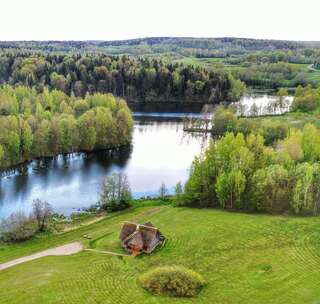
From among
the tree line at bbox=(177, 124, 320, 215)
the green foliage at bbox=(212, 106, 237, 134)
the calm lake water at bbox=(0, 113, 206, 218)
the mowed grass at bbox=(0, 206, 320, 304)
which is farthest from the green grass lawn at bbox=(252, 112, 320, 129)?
the mowed grass at bbox=(0, 206, 320, 304)

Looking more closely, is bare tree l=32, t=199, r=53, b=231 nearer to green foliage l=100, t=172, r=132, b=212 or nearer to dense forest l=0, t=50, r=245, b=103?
green foliage l=100, t=172, r=132, b=212

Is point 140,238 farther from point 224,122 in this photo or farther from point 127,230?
point 224,122

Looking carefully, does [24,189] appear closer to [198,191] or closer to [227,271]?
[198,191]

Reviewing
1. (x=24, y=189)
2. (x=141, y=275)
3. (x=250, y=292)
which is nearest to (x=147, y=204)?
(x=24, y=189)

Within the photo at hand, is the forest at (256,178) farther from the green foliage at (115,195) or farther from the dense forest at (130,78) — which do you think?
the dense forest at (130,78)

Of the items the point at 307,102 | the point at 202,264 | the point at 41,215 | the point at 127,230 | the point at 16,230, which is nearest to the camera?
the point at 202,264

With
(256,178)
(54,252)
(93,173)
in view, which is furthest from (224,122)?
(54,252)
